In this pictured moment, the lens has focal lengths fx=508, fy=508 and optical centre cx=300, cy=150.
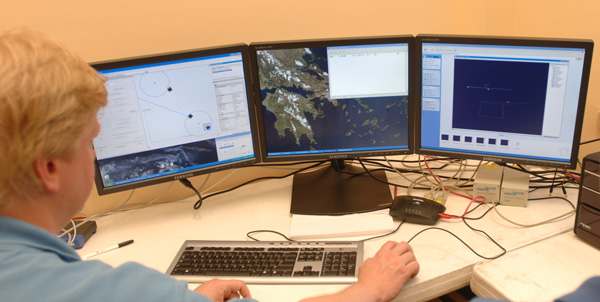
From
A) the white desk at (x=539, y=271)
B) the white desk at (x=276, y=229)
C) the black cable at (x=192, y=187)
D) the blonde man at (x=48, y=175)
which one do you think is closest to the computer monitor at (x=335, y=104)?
the white desk at (x=276, y=229)

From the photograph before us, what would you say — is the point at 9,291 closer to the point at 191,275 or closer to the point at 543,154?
the point at 191,275

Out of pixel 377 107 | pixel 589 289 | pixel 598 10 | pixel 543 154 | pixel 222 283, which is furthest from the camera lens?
pixel 598 10

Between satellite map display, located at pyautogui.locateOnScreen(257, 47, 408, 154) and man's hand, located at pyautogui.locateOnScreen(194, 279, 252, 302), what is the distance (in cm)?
54

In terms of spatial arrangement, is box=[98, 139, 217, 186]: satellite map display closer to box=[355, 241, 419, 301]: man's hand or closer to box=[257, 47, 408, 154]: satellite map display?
box=[257, 47, 408, 154]: satellite map display

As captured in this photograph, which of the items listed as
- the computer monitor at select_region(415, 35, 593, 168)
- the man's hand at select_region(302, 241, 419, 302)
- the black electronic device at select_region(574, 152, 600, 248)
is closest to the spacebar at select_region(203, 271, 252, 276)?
the man's hand at select_region(302, 241, 419, 302)

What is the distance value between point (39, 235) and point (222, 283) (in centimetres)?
46

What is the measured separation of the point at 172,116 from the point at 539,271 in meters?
1.05

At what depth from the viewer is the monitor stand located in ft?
5.01

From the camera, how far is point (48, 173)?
0.80m

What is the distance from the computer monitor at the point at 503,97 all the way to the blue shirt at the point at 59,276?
951 millimetres

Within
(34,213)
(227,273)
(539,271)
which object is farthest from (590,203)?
(34,213)

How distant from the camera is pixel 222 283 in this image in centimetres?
116

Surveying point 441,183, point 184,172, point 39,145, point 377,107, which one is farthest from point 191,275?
point 441,183

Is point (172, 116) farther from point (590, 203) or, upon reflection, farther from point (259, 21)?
point (590, 203)
